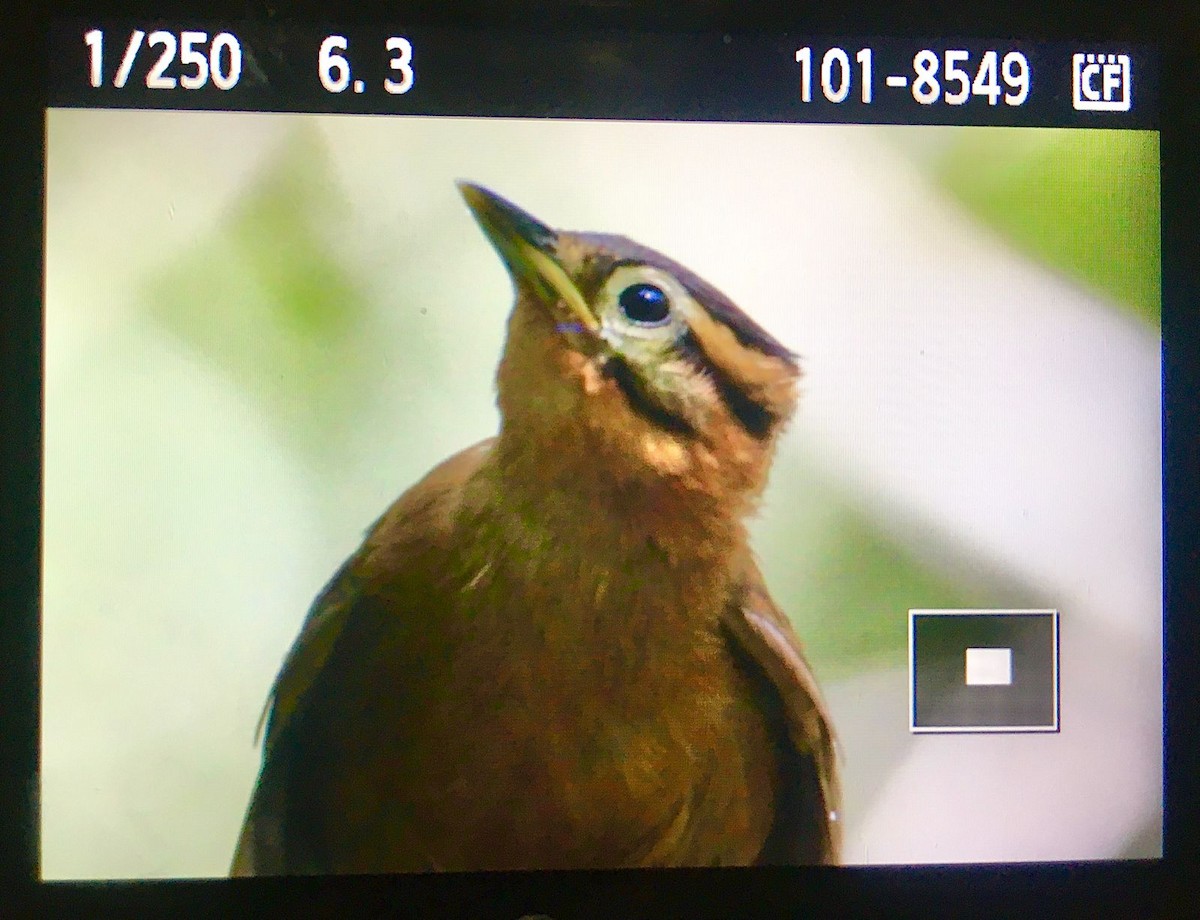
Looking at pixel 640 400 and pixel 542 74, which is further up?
pixel 542 74

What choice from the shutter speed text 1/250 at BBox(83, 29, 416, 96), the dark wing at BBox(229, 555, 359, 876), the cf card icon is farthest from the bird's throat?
the cf card icon

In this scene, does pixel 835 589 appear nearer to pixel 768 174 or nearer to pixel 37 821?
pixel 768 174

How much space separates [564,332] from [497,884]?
0.44m

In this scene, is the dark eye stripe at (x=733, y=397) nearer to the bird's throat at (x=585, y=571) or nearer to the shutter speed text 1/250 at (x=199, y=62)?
the bird's throat at (x=585, y=571)

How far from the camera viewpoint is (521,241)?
2.39 ft

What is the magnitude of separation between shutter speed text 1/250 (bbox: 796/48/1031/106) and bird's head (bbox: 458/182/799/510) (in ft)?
0.64

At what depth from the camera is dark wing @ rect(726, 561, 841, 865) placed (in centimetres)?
74

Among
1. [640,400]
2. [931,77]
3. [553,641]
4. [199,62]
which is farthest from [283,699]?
[931,77]

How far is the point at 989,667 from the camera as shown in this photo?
Answer: 0.75 metres

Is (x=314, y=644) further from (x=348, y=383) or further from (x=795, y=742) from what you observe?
(x=795, y=742)

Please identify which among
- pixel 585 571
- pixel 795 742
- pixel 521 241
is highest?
pixel 521 241

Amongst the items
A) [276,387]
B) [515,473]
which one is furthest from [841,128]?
[276,387]

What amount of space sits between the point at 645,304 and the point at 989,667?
1.33ft

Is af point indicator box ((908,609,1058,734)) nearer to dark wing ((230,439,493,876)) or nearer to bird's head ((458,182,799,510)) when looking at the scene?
bird's head ((458,182,799,510))
